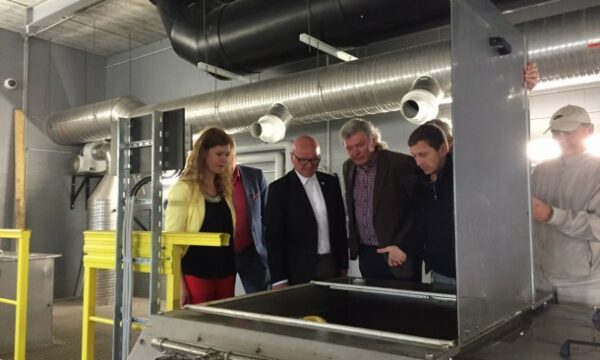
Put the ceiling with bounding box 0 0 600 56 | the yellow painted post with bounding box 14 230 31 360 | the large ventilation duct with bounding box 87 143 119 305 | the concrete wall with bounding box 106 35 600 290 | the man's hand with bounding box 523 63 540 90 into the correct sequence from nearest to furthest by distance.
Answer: the man's hand with bounding box 523 63 540 90 → the yellow painted post with bounding box 14 230 31 360 → the concrete wall with bounding box 106 35 600 290 → the ceiling with bounding box 0 0 600 56 → the large ventilation duct with bounding box 87 143 119 305

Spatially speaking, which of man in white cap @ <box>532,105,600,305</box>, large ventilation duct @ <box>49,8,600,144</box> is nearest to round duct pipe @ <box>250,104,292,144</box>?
large ventilation duct @ <box>49,8,600,144</box>

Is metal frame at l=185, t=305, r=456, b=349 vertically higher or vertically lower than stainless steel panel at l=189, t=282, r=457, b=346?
higher

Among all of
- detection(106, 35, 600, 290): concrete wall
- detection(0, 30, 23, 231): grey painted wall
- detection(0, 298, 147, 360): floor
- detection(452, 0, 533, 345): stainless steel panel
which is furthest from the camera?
detection(0, 30, 23, 231): grey painted wall

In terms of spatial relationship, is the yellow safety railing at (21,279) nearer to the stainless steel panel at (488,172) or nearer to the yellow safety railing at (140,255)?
the yellow safety railing at (140,255)

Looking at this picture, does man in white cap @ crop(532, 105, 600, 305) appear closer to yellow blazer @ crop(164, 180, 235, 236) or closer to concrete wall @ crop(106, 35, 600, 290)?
yellow blazer @ crop(164, 180, 235, 236)

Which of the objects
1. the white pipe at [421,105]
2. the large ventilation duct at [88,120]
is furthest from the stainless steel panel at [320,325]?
the large ventilation duct at [88,120]

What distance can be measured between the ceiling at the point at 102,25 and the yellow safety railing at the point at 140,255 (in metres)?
2.31

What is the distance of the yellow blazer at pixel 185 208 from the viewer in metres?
1.80

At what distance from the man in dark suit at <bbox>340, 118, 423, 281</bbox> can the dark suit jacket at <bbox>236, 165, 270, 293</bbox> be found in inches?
15.1

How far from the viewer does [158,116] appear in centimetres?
187

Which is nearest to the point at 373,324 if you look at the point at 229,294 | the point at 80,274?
the point at 229,294

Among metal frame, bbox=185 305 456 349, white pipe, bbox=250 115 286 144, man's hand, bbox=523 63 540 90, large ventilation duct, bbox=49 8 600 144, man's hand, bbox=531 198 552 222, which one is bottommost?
metal frame, bbox=185 305 456 349

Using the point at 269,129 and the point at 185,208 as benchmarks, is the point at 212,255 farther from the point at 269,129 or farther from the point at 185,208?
the point at 269,129

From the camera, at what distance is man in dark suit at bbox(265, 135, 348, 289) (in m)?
2.05
